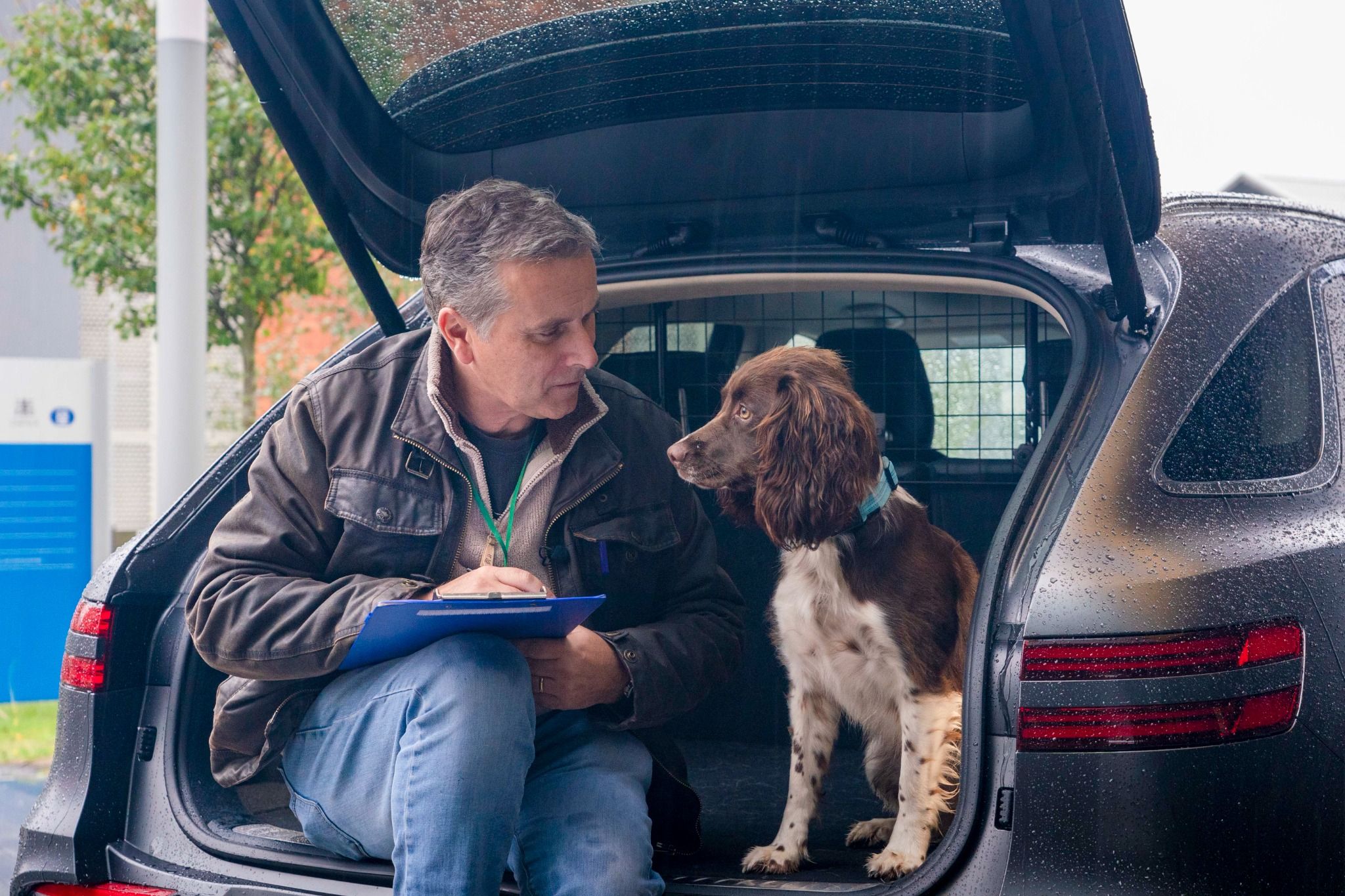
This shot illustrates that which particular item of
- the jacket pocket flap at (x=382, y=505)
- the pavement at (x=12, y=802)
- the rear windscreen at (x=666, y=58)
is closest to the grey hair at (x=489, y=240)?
the rear windscreen at (x=666, y=58)

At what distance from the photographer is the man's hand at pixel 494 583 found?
2072mm

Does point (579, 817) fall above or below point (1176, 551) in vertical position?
below

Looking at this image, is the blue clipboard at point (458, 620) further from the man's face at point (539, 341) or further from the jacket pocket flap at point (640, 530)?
the man's face at point (539, 341)

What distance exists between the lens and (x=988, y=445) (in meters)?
3.46

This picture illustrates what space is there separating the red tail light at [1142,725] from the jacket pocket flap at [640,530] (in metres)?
0.86

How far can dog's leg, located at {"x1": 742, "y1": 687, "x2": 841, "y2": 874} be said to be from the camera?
2715mm

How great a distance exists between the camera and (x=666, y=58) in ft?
7.83

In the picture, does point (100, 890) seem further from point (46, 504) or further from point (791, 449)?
point (46, 504)

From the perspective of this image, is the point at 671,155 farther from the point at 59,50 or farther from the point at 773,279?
the point at 59,50

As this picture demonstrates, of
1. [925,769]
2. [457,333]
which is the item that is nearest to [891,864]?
[925,769]

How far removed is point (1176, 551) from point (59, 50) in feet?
26.8

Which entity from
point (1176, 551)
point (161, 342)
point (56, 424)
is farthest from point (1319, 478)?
point (56, 424)

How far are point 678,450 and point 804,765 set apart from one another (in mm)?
799

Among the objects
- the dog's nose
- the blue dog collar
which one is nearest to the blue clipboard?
the dog's nose
